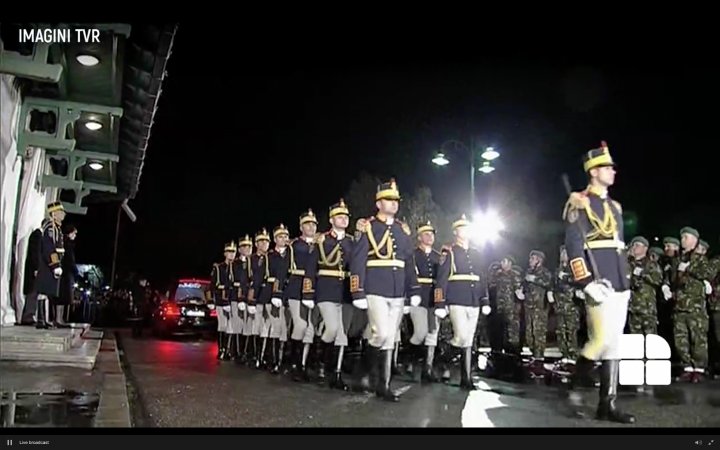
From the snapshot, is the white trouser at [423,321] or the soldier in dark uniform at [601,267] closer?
the soldier in dark uniform at [601,267]

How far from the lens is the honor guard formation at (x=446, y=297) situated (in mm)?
6191

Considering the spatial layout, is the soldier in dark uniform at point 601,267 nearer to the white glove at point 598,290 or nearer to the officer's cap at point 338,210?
the white glove at point 598,290

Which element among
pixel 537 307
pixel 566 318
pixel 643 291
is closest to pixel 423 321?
pixel 566 318

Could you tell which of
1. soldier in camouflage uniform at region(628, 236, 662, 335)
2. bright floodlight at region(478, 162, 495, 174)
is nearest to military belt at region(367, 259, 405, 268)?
soldier in camouflage uniform at region(628, 236, 662, 335)

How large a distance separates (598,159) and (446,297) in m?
3.08

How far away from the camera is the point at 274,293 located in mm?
10969

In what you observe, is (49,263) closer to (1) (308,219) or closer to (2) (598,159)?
(1) (308,219)

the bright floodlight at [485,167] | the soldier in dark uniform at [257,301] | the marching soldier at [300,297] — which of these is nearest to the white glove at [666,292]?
the marching soldier at [300,297]

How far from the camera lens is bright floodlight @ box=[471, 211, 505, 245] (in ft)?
53.1

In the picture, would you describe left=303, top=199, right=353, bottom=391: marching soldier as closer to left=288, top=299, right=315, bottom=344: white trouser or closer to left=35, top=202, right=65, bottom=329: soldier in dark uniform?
left=288, top=299, right=315, bottom=344: white trouser

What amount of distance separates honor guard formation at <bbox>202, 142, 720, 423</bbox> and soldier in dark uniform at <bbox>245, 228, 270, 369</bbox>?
3 centimetres

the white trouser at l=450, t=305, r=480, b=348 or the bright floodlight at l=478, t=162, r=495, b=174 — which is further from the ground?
the bright floodlight at l=478, t=162, r=495, b=174

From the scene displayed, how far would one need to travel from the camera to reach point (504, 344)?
548 inches

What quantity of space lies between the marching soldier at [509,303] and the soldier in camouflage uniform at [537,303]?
467 mm
